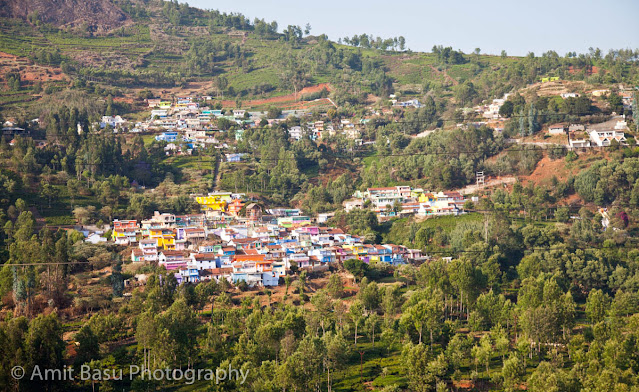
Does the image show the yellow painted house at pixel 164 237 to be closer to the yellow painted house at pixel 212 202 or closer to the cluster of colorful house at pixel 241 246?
the cluster of colorful house at pixel 241 246

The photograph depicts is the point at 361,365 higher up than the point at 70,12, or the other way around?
the point at 70,12

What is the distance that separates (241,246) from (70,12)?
194 ft

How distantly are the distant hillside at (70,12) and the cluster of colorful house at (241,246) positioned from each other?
50.2 m

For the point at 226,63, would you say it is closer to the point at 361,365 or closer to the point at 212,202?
the point at 212,202

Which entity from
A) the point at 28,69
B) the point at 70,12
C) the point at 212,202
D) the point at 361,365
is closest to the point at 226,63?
the point at 70,12

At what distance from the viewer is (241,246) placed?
38.1 metres

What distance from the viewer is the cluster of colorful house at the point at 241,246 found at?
3466 cm

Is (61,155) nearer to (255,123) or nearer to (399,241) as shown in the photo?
(255,123)

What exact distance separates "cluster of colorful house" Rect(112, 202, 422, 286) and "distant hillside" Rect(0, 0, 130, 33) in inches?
1978

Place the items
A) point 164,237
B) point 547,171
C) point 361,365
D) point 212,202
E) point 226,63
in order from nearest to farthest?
point 361,365 < point 164,237 < point 212,202 < point 547,171 < point 226,63

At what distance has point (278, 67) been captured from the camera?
81.4m

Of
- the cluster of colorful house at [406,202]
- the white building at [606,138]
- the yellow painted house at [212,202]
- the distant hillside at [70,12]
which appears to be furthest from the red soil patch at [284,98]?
the white building at [606,138]

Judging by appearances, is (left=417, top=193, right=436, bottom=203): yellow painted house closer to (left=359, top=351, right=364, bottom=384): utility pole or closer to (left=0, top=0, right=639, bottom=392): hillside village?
(left=0, top=0, right=639, bottom=392): hillside village

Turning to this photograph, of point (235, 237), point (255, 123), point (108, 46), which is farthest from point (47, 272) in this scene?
point (108, 46)
